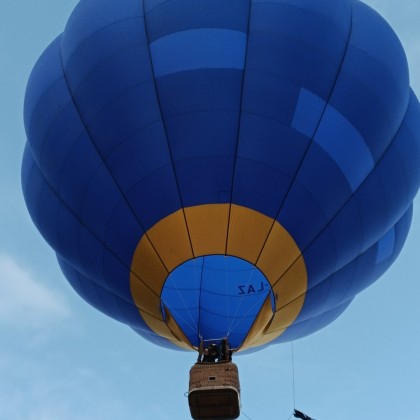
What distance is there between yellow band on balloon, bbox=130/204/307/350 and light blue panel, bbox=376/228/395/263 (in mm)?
1804

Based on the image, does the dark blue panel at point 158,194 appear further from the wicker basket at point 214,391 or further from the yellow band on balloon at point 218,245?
the wicker basket at point 214,391

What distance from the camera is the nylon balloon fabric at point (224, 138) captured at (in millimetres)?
7453

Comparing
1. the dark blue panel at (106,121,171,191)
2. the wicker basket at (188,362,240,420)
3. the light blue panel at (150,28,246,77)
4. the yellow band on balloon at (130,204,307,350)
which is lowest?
the wicker basket at (188,362,240,420)

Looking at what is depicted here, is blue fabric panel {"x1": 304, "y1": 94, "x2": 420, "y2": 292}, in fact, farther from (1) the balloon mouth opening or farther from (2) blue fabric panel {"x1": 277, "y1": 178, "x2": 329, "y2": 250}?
(1) the balloon mouth opening

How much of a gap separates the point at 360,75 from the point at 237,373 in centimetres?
338

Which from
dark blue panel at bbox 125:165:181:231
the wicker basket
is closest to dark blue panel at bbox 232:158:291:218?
dark blue panel at bbox 125:165:181:231

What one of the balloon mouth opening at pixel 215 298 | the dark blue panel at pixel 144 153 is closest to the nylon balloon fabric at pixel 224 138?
the dark blue panel at pixel 144 153

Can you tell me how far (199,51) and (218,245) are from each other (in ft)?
6.61

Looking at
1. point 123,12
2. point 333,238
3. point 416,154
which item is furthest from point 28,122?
point 416,154

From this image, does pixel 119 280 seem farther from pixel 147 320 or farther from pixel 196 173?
pixel 196 173

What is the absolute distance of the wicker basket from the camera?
725 cm

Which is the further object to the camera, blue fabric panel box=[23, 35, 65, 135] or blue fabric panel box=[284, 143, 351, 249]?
blue fabric panel box=[23, 35, 65, 135]

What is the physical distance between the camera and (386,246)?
947 cm

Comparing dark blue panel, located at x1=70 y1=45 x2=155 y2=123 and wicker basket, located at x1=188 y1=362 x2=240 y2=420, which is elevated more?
dark blue panel, located at x1=70 y1=45 x2=155 y2=123
